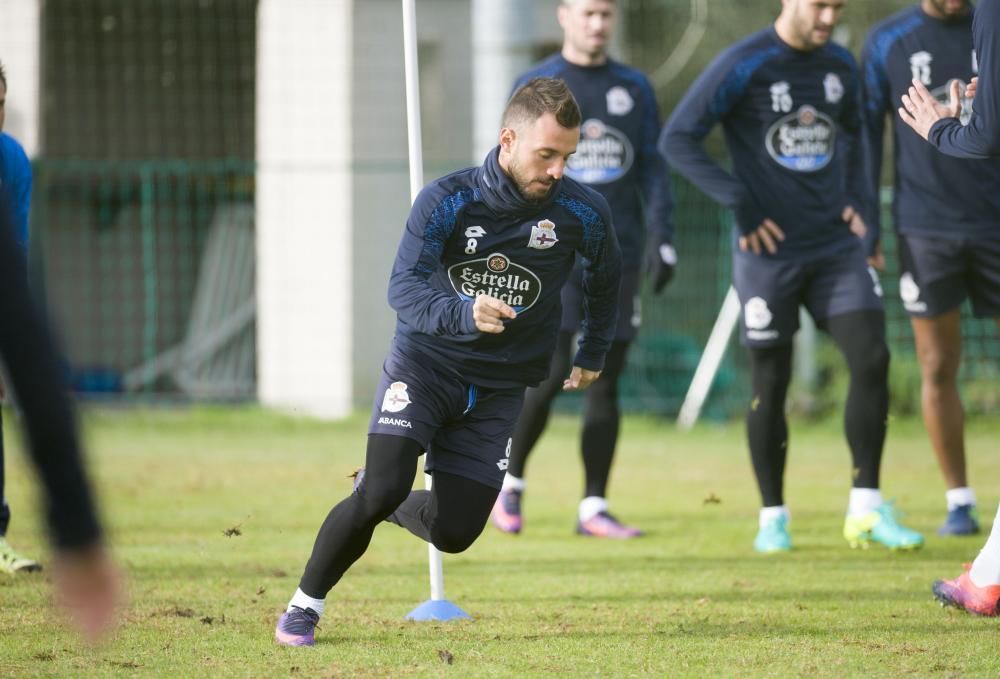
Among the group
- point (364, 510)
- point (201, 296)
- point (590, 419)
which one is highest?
point (364, 510)

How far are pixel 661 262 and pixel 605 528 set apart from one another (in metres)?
1.38

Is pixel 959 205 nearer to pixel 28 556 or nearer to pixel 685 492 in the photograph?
pixel 685 492

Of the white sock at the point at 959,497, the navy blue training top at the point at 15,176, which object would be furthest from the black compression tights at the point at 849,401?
the navy blue training top at the point at 15,176

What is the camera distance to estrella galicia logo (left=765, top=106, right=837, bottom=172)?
661cm

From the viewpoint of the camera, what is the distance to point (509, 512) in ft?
23.4

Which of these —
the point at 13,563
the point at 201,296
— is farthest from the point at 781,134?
the point at 201,296

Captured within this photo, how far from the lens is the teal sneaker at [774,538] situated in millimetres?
6516

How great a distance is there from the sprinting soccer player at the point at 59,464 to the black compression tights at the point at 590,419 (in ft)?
16.3

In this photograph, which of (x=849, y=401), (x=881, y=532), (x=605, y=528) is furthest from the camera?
(x=605, y=528)

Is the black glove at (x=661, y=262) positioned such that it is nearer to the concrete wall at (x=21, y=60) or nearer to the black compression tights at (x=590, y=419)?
the black compression tights at (x=590, y=419)

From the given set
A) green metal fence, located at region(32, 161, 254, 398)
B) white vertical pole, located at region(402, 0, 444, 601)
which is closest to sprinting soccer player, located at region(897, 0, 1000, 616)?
white vertical pole, located at region(402, 0, 444, 601)

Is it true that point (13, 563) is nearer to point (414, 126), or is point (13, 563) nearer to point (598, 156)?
point (414, 126)

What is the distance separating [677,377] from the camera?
1340 centimetres

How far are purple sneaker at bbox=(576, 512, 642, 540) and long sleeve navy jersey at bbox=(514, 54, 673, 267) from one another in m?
1.30
